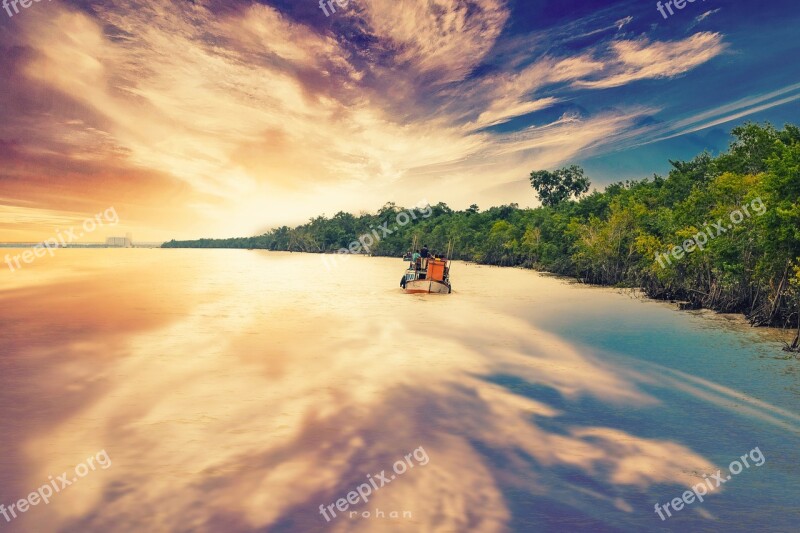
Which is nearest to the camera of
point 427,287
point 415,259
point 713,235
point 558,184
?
point 713,235

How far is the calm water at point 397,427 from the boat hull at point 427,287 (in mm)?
15413

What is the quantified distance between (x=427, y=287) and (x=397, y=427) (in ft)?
89.8

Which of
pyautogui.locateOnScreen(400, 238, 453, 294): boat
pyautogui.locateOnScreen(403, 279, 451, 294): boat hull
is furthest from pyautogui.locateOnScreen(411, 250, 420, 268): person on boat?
pyautogui.locateOnScreen(403, 279, 451, 294): boat hull

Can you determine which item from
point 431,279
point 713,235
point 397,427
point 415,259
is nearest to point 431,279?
point 431,279

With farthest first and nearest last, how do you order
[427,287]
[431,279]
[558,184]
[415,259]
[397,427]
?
1. [558,184]
2. [415,259]
3. [427,287]
4. [431,279]
5. [397,427]

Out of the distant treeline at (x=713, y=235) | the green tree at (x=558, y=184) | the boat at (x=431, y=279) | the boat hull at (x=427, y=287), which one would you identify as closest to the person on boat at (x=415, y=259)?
the boat at (x=431, y=279)

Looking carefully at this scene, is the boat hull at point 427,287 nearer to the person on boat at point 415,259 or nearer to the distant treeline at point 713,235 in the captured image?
the person on boat at point 415,259

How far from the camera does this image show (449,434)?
9.40 meters

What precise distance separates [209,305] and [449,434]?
80.4 feet

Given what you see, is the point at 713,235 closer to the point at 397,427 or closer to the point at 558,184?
the point at 397,427

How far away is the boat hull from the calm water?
50.6ft

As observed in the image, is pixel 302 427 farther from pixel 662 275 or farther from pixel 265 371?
pixel 662 275

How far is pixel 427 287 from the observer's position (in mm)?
36969

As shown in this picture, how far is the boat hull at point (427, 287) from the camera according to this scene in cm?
3669
